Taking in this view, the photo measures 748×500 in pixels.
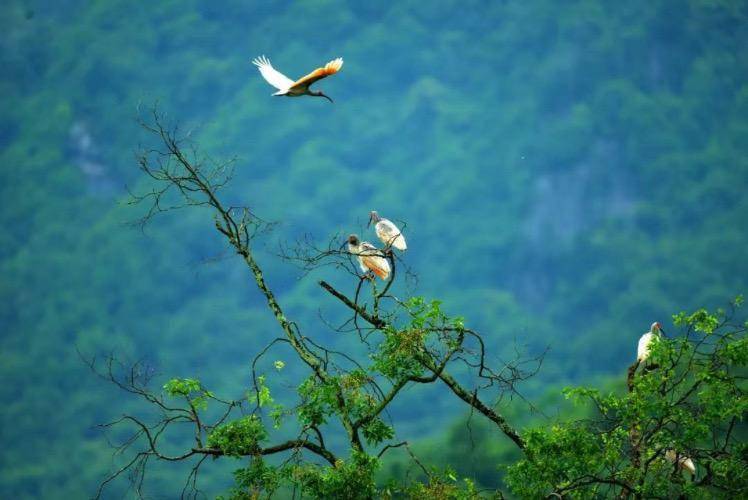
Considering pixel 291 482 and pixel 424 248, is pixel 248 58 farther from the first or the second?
pixel 291 482

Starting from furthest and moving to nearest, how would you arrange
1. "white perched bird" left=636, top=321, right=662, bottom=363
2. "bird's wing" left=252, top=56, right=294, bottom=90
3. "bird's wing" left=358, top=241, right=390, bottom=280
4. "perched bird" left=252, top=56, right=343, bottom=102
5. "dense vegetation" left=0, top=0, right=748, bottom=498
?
"dense vegetation" left=0, top=0, right=748, bottom=498
"bird's wing" left=252, top=56, right=294, bottom=90
"bird's wing" left=358, top=241, right=390, bottom=280
"perched bird" left=252, top=56, right=343, bottom=102
"white perched bird" left=636, top=321, right=662, bottom=363

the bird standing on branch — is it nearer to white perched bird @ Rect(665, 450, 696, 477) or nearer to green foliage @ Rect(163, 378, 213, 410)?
white perched bird @ Rect(665, 450, 696, 477)

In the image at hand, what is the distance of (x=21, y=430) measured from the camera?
31.5 meters

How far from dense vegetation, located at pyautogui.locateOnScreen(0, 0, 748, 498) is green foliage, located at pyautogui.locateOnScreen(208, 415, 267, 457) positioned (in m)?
20.5

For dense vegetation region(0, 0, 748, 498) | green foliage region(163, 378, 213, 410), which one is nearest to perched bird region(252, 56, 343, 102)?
green foliage region(163, 378, 213, 410)

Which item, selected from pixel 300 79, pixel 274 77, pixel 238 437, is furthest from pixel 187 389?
pixel 274 77

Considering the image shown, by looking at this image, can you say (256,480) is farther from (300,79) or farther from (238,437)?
(300,79)

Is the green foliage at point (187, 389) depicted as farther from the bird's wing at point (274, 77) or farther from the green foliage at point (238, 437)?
the bird's wing at point (274, 77)

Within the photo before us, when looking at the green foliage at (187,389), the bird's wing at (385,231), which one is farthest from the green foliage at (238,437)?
the bird's wing at (385,231)

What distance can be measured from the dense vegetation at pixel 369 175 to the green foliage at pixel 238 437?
20.5 m

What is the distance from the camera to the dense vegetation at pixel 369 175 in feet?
109

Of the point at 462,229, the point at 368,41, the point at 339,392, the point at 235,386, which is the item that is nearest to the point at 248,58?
the point at 368,41

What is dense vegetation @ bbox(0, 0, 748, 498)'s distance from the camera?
33125mm

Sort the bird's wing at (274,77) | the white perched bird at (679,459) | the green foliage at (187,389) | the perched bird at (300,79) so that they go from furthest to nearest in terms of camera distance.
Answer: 1. the bird's wing at (274,77)
2. the perched bird at (300,79)
3. the white perched bird at (679,459)
4. the green foliage at (187,389)
